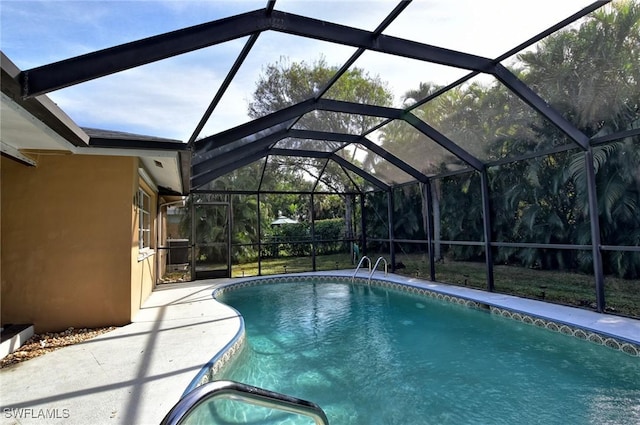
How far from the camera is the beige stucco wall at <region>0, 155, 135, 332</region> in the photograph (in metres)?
4.76

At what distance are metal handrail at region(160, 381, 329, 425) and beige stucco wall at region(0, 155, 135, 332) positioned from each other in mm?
4692

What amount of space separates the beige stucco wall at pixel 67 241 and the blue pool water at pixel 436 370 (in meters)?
2.63

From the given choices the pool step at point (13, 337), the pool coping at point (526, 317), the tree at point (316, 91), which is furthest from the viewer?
the tree at point (316, 91)

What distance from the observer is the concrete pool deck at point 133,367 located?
106 inches

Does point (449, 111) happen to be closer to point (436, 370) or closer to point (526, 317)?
point (526, 317)

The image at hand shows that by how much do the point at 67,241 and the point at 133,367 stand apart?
8.80 feet

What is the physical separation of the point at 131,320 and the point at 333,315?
155 inches

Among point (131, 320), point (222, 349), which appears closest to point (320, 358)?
point (222, 349)

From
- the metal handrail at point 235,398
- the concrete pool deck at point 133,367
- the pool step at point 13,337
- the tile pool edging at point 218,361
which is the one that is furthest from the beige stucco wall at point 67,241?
the metal handrail at point 235,398

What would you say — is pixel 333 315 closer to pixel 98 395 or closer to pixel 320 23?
pixel 98 395

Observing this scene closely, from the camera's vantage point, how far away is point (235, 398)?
150 centimetres

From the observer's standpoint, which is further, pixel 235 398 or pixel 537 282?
pixel 537 282

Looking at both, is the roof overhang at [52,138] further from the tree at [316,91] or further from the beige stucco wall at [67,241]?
the tree at [316,91]

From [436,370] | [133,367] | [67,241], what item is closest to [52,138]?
[67,241]
